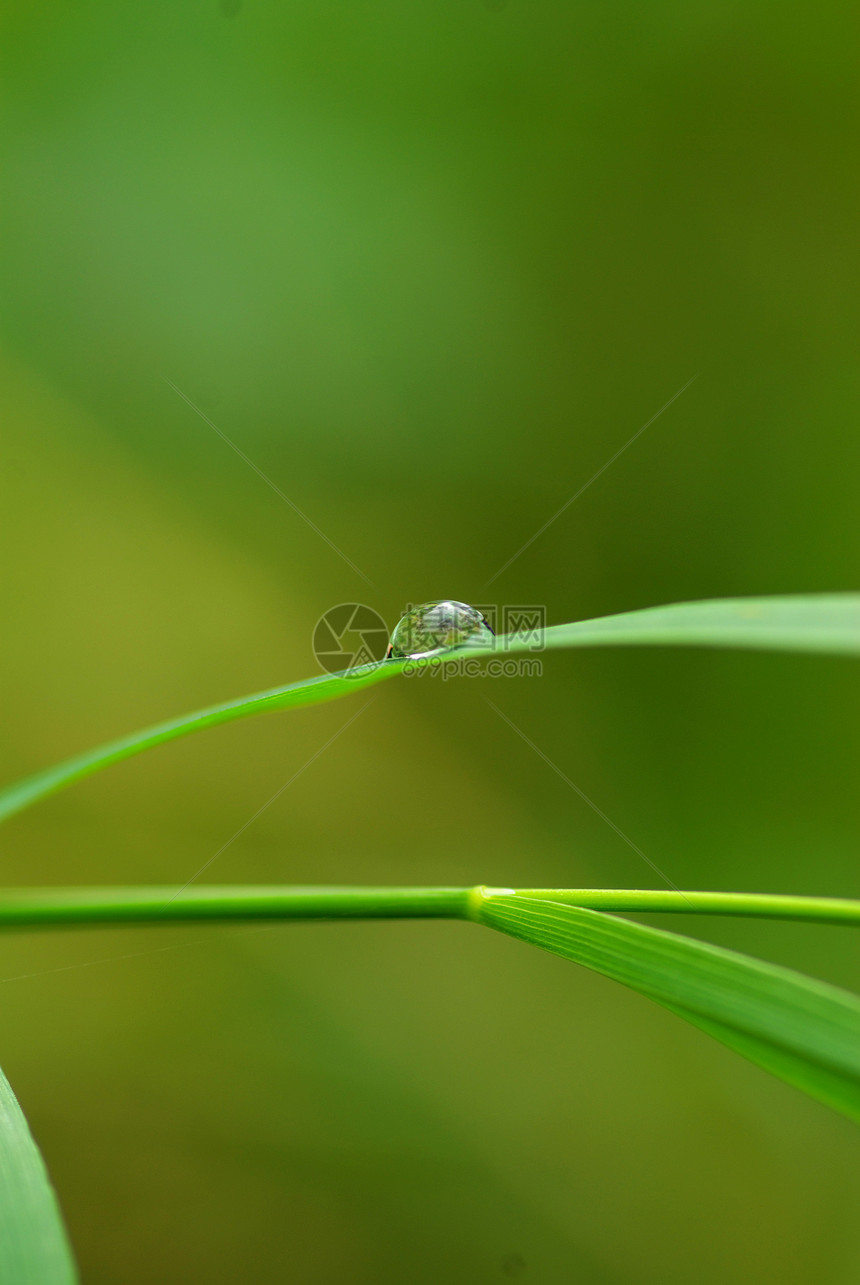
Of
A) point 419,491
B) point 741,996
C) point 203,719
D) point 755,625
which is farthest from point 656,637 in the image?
point 419,491

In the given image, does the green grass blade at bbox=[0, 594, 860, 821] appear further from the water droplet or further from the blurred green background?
the blurred green background

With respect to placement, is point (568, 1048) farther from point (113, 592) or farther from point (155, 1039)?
point (113, 592)

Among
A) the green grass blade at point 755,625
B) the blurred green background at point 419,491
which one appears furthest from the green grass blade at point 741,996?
the blurred green background at point 419,491

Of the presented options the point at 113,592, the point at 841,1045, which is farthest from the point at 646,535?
the point at 841,1045

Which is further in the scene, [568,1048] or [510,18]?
[510,18]

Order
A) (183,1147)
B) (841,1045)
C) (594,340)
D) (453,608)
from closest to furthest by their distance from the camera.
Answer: (841,1045)
(453,608)
(183,1147)
(594,340)

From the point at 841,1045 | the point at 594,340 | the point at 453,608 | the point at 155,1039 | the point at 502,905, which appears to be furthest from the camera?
the point at 594,340

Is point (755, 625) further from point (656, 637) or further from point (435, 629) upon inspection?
point (435, 629)
